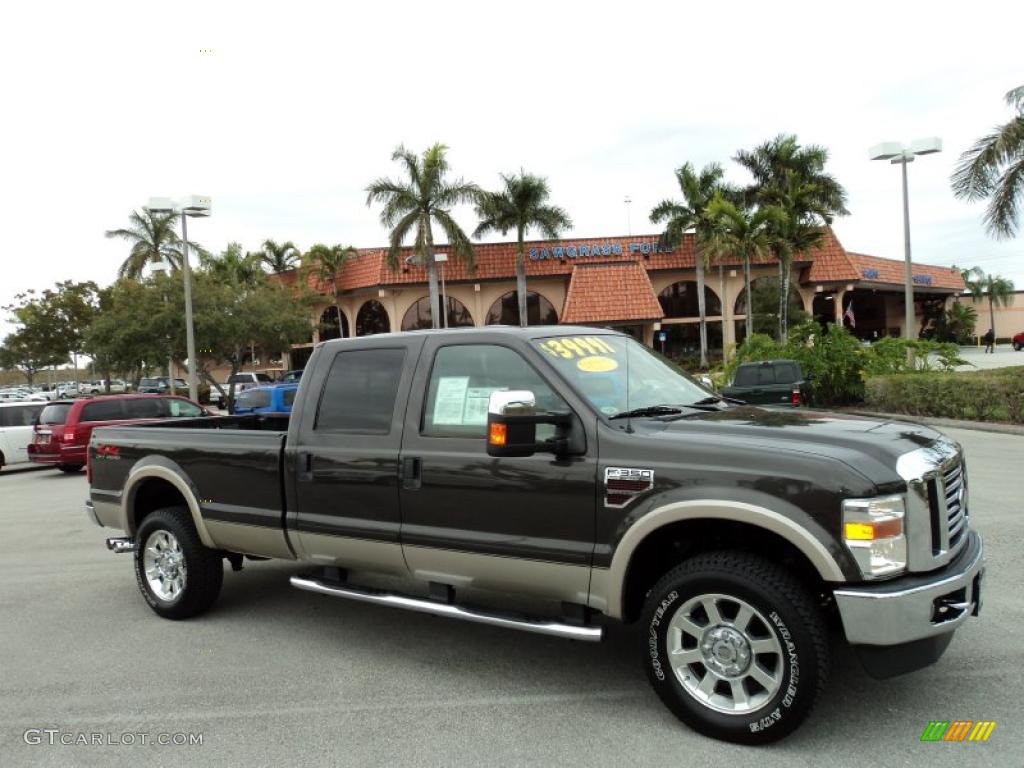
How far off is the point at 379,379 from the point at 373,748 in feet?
6.67

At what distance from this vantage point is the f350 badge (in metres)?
3.65

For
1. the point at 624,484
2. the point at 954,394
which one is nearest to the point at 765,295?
the point at 954,394

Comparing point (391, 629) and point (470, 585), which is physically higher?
point (470, 585)

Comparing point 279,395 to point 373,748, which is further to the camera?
point 279,395

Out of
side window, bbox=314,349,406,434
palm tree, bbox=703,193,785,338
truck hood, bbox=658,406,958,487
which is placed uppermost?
palm tree, bbox=703,193,785,338

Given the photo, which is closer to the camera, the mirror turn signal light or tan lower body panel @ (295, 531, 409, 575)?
the mirror turn signal light

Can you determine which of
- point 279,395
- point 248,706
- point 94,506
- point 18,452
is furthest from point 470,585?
point 18,452

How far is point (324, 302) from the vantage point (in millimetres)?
44781

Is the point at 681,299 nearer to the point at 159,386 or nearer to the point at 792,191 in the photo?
the point at 792,191

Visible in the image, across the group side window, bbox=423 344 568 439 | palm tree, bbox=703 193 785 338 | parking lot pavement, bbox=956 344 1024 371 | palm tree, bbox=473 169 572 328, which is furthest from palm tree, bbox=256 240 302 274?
side window, bbox=423 344 568 439

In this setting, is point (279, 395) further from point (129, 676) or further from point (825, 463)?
point (825, 463)

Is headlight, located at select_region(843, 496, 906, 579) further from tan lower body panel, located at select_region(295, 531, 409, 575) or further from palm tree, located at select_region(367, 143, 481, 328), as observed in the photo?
palm tree, located at select_region(367, 143, 481, 328)

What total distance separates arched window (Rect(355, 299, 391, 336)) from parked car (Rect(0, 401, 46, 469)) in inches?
1037

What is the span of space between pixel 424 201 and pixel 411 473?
1336 inches
